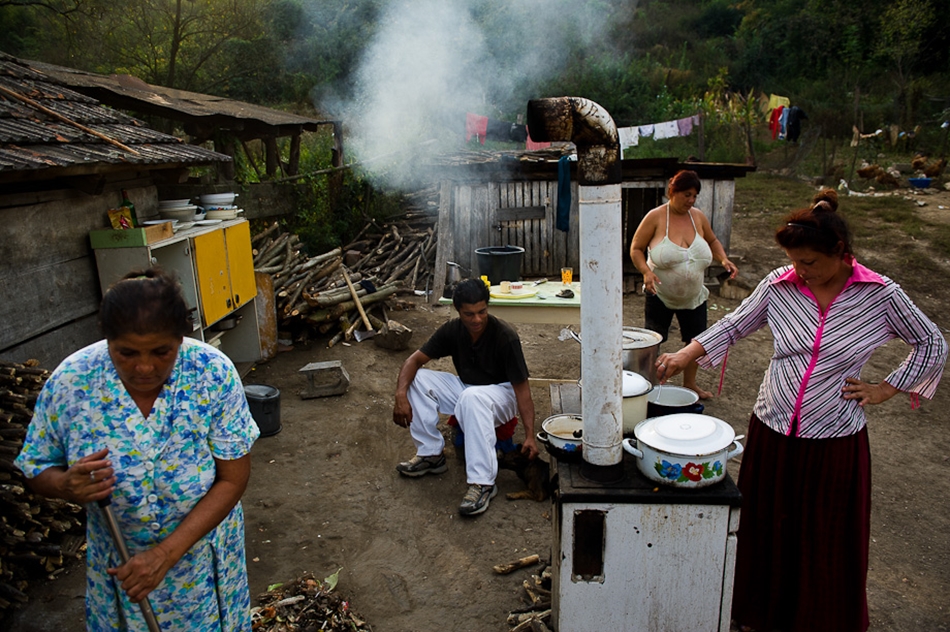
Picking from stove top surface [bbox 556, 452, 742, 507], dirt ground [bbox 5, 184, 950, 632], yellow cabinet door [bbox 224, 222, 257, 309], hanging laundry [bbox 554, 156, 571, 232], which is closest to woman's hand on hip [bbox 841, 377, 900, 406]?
stove top surface [bbox 556, 452, 742, 507]

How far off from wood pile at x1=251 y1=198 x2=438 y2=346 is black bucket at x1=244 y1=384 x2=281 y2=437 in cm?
218

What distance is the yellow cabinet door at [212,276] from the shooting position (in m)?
6.04

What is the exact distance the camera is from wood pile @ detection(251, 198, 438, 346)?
8164 millimetres

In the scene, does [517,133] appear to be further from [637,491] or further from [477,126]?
[637,491]

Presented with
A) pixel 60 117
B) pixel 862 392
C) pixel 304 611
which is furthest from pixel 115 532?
pixel 60 117

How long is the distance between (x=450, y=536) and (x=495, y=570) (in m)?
0.50

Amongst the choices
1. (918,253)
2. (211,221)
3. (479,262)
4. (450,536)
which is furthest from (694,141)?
(450,536)

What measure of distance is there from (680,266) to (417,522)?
3034mm

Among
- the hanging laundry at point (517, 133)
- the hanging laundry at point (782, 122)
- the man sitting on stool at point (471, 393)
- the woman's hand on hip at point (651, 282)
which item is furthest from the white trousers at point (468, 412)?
the hanging laundry at point (782, 122)

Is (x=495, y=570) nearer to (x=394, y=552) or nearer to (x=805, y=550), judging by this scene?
(x=394, y=552)

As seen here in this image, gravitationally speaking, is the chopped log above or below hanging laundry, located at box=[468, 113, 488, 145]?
below

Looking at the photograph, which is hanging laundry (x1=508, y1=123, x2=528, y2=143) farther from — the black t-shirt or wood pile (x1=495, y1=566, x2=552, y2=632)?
wood pile (x1=495, y1=566, x2=552, y2=632)

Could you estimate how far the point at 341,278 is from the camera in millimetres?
9188

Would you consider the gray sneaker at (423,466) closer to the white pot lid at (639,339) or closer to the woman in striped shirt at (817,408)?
the white pot lid at (639,339)
